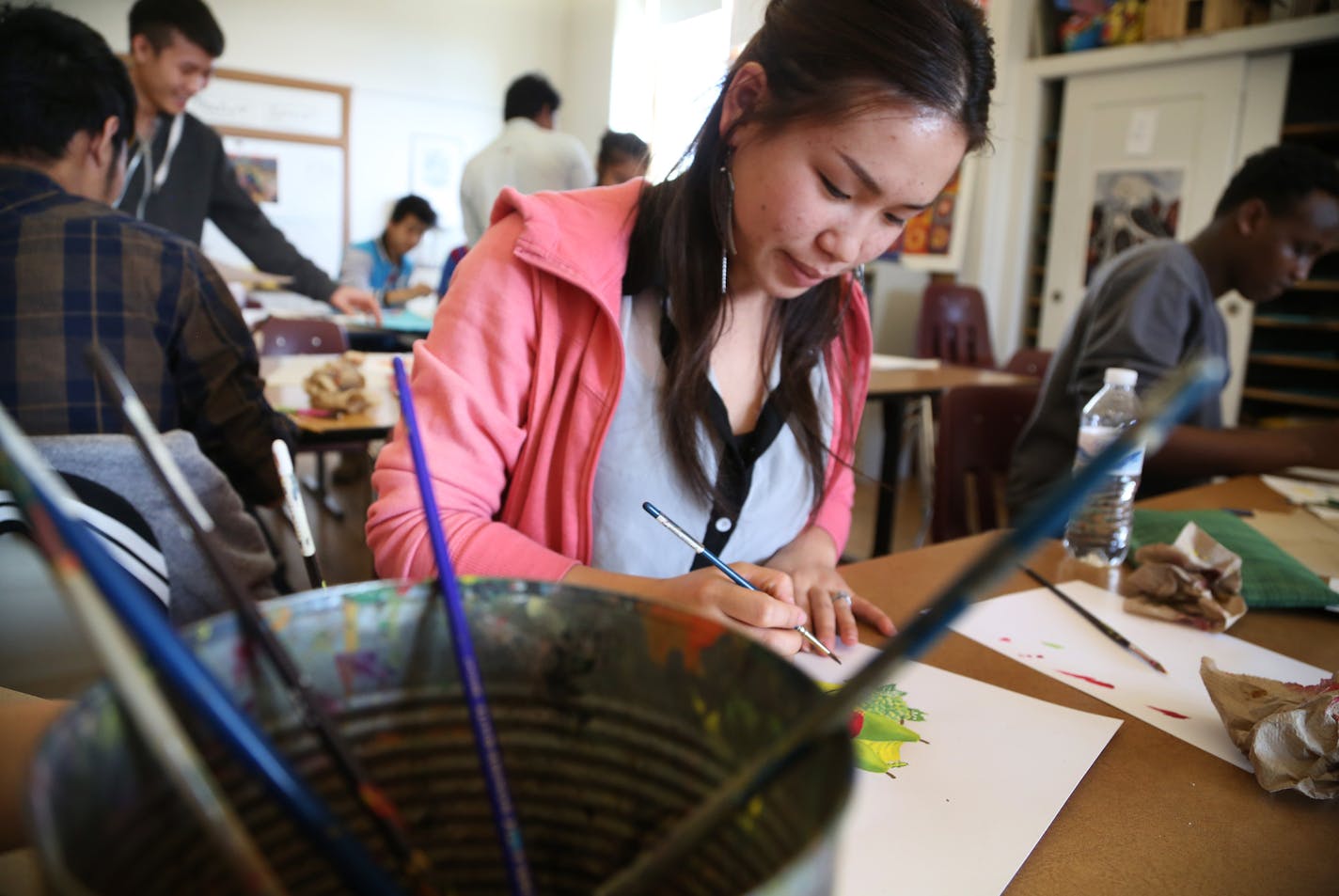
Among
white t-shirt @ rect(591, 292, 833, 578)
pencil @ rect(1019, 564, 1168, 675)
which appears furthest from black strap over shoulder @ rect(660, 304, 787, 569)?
pencil @ rect(1019, 564, 1168, 675)

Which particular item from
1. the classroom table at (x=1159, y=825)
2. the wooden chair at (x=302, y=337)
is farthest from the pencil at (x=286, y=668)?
the wooden chair at (x=302, y=337)

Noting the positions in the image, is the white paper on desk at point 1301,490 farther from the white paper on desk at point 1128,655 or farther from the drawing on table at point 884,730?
the drawing on table at point 884,730

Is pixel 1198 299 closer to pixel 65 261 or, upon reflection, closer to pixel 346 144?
pixel 65 261

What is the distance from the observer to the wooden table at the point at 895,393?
2.69m

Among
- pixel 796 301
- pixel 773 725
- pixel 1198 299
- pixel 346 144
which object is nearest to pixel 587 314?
pixel 796 301

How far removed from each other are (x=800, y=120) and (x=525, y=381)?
0.38m

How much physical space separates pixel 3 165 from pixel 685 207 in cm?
100

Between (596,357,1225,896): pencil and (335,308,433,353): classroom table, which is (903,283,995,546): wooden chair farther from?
(596,357,1225,896): pencil

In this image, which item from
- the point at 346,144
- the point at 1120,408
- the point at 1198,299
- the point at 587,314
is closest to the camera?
the point at 587,314

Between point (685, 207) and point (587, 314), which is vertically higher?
point (685, 207)

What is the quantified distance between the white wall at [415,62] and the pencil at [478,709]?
534cm

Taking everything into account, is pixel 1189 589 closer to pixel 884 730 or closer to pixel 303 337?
pixel 884 730

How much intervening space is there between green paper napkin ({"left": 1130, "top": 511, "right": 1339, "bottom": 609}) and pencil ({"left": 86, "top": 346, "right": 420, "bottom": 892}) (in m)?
1.05

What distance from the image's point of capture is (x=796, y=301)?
3.83 feet
